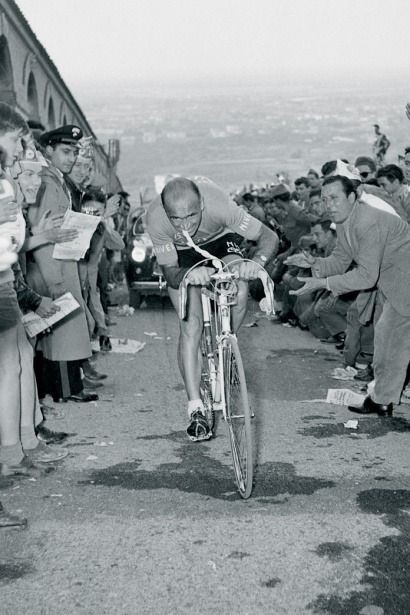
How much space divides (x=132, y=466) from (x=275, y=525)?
1.53m

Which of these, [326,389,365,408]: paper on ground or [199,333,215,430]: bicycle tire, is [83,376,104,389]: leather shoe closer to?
[326,389,365,408]: paper on ground

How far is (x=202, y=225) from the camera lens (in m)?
6.59

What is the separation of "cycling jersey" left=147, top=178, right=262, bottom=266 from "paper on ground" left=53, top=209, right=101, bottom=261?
923 mm

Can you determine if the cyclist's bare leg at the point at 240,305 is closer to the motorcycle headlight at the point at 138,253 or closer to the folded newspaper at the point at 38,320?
the folded newspaper at the point at 38,320

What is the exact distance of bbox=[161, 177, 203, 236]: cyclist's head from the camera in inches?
241

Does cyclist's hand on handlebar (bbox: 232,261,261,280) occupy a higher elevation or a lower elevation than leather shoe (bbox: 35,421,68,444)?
higher

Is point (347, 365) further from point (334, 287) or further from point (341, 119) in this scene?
point (341, 119)

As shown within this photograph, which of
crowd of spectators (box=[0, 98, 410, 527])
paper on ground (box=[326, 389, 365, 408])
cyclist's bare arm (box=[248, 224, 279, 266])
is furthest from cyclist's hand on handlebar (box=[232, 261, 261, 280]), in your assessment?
paper on ground (box=[326, 389, 365, 408])

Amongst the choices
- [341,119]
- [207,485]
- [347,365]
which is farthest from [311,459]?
[341,119]

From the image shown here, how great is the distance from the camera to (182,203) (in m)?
6.12

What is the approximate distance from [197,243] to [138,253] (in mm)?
10526

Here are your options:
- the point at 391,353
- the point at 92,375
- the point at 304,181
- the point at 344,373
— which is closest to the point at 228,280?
the point at 391,353

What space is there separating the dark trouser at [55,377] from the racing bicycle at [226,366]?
1.81 m

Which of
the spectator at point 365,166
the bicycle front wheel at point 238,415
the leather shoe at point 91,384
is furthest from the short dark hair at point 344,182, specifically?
the spectator at point 365,166
